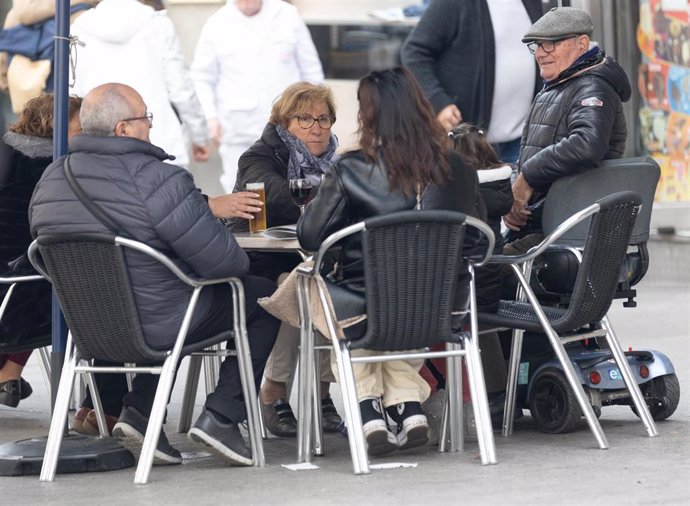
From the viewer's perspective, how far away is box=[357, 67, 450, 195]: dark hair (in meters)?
5.54

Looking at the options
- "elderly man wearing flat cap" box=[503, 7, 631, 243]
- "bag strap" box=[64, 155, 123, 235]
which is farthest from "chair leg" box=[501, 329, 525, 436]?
"bag strap" box=[64, 155, 123, 235]

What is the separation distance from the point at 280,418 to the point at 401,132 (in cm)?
165

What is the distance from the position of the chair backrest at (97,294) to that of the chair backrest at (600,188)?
5.87 ft

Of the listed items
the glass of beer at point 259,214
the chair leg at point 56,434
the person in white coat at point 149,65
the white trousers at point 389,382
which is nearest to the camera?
the chair leg at point 56,434

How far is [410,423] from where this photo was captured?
18.9 ft

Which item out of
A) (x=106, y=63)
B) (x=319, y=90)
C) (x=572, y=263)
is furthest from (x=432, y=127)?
(x=106, y=63)

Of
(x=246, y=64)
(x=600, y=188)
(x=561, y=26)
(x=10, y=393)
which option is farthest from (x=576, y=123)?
(x=246, y=64)

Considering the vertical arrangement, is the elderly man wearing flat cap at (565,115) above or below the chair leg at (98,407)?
above

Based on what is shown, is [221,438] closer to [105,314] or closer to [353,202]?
[105,314]

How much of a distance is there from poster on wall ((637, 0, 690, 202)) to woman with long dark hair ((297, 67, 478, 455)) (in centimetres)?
607

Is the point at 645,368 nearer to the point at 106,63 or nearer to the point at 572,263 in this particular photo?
the point at 572,263

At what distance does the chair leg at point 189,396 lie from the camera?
6.67m

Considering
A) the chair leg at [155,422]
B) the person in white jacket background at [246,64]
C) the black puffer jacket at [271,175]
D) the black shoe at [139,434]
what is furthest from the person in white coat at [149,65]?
the chair leg at [155,422]

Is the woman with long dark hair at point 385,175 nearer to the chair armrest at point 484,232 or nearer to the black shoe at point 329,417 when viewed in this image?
the chair armrest at point 484,232
